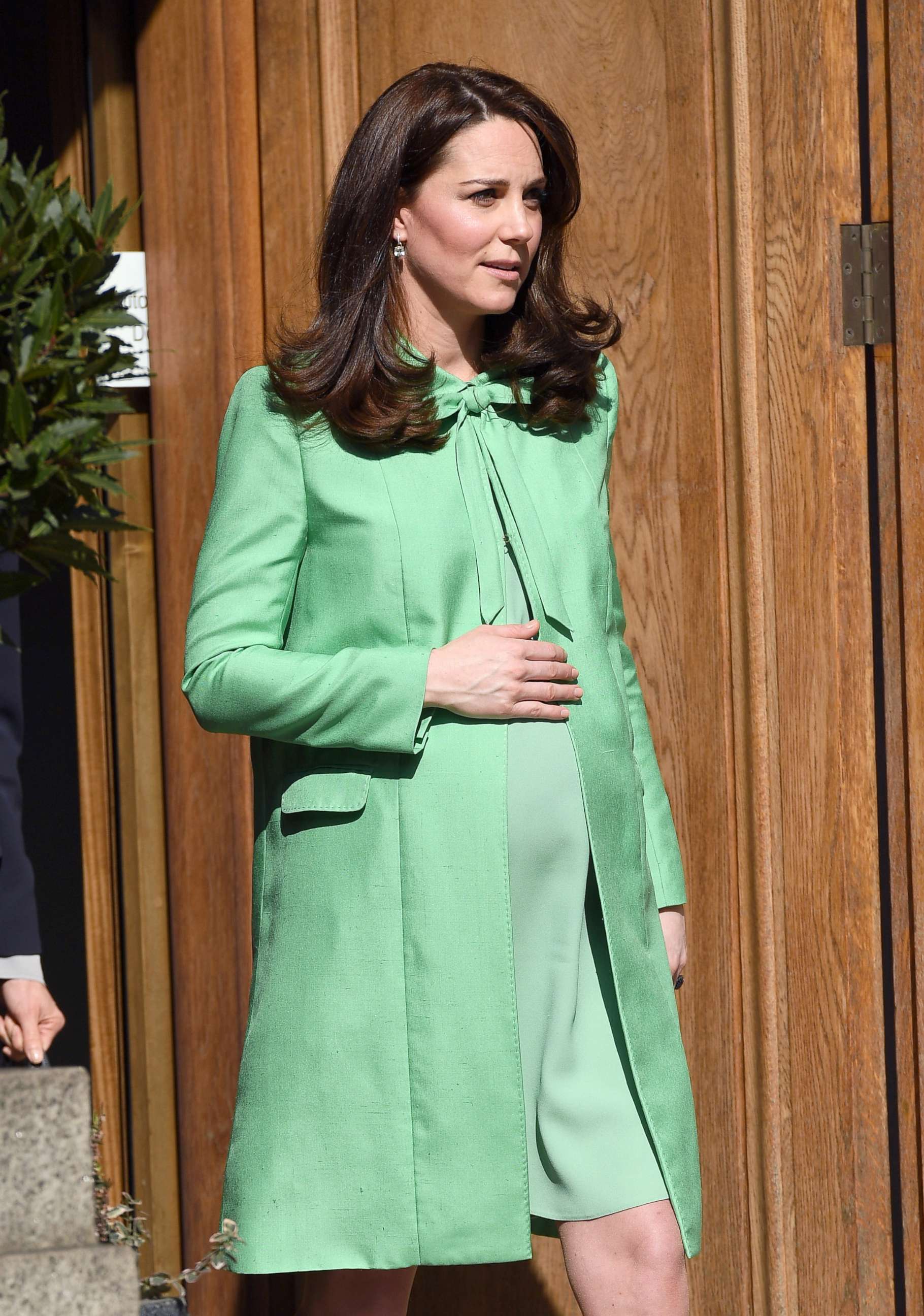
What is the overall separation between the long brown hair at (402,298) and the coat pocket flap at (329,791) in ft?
1.49

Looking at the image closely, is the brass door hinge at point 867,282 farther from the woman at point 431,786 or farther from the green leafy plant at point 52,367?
the green leafy plant at point 52,367

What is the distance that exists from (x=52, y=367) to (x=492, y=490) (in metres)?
1.10

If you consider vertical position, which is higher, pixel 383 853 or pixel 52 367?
pixel 52 367

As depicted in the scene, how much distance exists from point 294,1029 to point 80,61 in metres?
1.92

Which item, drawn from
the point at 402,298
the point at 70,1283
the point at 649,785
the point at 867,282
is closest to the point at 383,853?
the point at 649,785

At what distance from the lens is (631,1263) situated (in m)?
2.55

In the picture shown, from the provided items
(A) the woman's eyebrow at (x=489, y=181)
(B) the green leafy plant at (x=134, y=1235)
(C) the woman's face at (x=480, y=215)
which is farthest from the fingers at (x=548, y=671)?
(B) the green leafy plant at (x=134, y=1235)

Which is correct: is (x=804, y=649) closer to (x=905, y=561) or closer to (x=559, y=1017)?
(x=905, y=561)

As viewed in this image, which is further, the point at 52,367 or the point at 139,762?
the point at 139,762

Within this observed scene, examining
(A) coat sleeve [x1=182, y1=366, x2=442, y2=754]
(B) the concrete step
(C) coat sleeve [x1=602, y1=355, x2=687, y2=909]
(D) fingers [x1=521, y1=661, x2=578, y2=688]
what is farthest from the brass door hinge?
(B) the concrete step

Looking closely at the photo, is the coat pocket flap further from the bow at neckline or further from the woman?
the bow at neckline

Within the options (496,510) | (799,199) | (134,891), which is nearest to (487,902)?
(496,510)

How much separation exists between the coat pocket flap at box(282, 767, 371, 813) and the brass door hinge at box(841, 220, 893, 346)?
1209 millimetres

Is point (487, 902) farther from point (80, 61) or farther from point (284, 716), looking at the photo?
point (80, 61)
